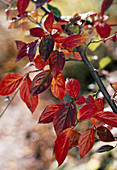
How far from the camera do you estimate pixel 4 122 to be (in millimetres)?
2340

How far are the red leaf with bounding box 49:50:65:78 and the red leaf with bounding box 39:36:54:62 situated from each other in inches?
0.8

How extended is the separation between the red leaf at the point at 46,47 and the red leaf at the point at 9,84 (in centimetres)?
10

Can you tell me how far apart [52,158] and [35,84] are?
153 centimetres

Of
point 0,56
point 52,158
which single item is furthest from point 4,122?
point 0,56

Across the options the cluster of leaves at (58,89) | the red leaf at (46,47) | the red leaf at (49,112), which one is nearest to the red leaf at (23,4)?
the cluster of leaves at (58,89)

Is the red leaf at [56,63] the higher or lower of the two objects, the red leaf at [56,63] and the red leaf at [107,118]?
the higher

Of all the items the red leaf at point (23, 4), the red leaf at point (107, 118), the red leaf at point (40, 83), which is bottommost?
the red leaf at point (107, 118)

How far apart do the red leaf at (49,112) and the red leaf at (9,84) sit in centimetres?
9

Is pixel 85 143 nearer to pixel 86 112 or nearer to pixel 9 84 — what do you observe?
pixel 86 112

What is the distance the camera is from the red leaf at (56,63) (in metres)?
0.38

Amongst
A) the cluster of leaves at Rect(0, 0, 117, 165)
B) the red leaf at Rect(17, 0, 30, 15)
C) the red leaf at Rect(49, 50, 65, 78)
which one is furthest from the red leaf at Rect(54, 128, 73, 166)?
the red leaf at Rect(17, 0, 30, 15)

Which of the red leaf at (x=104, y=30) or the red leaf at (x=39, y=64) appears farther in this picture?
the red leaf at (x=104, y=30)

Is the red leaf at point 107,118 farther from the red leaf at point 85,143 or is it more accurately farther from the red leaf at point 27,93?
the red leaf at point 27,93

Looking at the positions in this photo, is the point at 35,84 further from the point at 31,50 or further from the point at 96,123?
the point at 96,123
